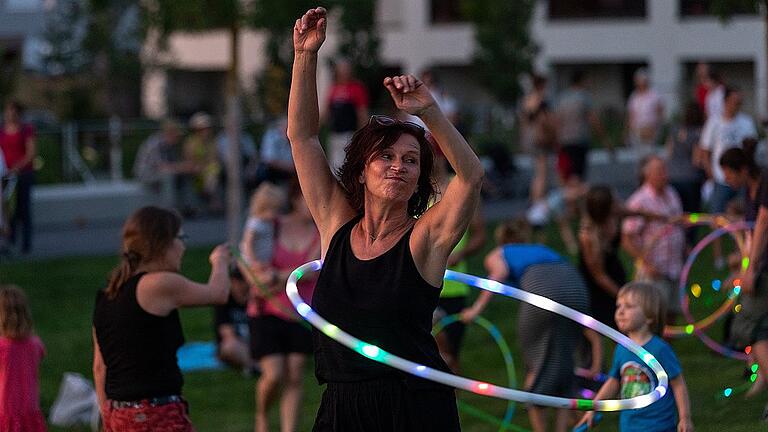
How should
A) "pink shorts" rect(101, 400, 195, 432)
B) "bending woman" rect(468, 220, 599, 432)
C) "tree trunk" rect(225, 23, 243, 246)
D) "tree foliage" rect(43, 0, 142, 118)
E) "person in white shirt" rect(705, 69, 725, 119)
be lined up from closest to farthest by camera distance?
"pink shorts" rect(101, 400, 195, 432)
"bending woman" rect(468, 220, 599, 432)
"tree trunk" rect(225, 23, 243, 246)
"person in white shirt" rect(705, 69, 725, 119)
"tree foliage" rect(43, 0, 142, 118)

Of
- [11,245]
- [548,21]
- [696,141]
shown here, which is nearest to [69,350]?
[11,245]

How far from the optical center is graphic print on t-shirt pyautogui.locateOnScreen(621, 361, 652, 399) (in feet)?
20.7

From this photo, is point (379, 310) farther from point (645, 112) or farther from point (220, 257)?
point (645, 112)

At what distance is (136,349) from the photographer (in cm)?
603

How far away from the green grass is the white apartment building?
66.7 feet

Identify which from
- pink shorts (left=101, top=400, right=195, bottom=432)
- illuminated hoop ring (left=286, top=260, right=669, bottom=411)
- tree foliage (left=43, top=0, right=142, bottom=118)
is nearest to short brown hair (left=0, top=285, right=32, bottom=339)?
pink shorts (left=101, top=400, right=195, bottom=432)

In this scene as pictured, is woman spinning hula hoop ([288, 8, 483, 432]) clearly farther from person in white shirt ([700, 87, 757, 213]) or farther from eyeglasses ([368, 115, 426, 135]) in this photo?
person in white shirt ([700, 87, 757, 213])

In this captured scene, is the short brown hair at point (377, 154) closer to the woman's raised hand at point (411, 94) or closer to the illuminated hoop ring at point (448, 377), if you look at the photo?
the woman's raised hand at point (411, 94)

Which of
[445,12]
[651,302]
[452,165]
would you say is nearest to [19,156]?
[651,302]

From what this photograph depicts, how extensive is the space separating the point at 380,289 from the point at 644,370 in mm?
2088

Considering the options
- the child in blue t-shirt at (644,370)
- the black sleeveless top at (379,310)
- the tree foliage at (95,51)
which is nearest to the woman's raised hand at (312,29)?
the black sleeveless top at (379,310)

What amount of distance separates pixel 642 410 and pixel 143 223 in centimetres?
249

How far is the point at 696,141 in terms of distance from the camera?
1470 centimetres

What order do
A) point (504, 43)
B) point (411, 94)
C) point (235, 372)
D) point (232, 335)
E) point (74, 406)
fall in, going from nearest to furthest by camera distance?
point (411, 94), point (74, 406), point (232, 335), point (235, 372), point (504, 43)
